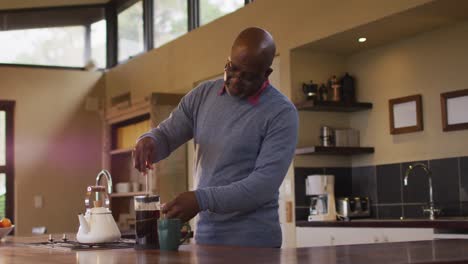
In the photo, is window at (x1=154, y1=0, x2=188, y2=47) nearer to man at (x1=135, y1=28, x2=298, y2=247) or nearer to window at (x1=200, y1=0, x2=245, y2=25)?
window at (x1=200, y1=0, x2=245, y2=25)

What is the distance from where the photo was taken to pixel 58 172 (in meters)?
7.89

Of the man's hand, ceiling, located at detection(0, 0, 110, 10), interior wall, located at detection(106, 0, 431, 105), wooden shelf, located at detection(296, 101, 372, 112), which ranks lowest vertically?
the man's hand

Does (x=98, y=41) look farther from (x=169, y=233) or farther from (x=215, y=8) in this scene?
(x=169, y=233)

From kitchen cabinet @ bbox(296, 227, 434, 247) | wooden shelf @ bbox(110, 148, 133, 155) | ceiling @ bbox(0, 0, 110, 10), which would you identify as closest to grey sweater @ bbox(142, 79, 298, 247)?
kitchen cabinet @ bbox(296, 227, 434, 247)

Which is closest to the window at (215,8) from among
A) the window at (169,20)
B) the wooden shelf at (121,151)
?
the window at (169,20)

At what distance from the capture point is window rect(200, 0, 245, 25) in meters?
6.05

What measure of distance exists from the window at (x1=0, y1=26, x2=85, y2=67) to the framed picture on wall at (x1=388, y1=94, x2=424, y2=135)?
13.5 ft

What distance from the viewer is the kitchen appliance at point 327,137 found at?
208 inches

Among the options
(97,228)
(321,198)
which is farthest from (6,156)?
(97,228)

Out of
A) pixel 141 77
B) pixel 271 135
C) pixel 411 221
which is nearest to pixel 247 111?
pixel 271 135

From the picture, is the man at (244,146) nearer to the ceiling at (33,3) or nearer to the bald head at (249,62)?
the bald head at (249,62)

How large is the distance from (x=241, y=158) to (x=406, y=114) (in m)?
2.90

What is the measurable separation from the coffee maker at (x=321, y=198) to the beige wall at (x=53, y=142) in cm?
357

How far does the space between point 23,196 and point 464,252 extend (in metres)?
6.50
